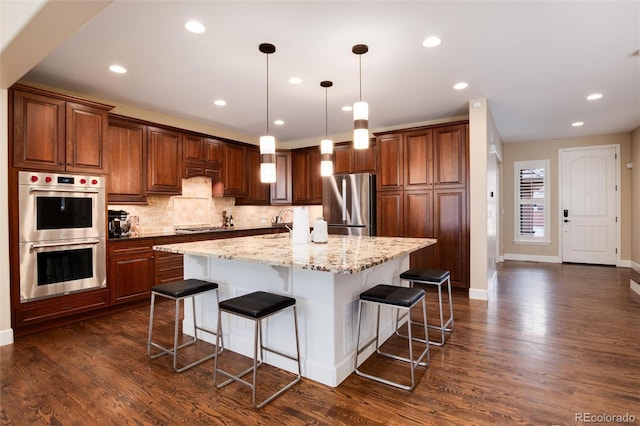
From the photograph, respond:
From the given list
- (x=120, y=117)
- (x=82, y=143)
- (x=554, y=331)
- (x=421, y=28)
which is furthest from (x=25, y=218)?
(x=554, y=331)

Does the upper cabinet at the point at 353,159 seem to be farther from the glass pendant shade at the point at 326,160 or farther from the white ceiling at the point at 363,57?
the glass pendant shade at the point at 326,160

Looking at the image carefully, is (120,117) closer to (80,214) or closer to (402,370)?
(80,214)

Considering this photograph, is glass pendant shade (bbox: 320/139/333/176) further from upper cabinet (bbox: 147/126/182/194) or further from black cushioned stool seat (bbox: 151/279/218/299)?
upper cabinet (bbox: 147/126/182/194)

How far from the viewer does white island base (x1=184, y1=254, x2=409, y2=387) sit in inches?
89.0

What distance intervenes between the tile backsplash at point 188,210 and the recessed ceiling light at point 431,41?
393 cm

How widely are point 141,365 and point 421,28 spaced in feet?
10.9

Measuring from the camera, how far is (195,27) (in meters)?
2.54

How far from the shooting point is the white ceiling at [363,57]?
7.78ft

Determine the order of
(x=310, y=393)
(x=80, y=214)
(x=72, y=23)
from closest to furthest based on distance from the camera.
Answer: (x=72, y=23)
(x=310, y=393)
(x=80, y=214)

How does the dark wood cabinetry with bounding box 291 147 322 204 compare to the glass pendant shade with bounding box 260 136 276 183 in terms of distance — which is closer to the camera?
the glass pendant shade with bounding box 260 136 276 183

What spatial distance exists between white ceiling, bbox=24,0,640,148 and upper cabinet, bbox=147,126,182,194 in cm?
38

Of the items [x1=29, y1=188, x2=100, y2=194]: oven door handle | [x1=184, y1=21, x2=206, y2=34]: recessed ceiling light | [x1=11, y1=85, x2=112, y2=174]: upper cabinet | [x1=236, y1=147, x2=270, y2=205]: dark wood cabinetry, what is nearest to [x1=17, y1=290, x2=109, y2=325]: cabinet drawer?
[x1=29, y1=188, x2=100, y2=194]: oven door handle

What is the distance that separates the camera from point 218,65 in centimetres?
323

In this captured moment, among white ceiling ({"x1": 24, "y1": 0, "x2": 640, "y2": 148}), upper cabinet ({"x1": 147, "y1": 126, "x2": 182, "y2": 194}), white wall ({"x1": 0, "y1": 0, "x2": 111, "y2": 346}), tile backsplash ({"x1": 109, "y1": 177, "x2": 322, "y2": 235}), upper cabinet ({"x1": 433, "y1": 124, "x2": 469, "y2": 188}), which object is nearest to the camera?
white wall ({"x1": 0, "y1": 0, "x2": 111, "y2": 346})
